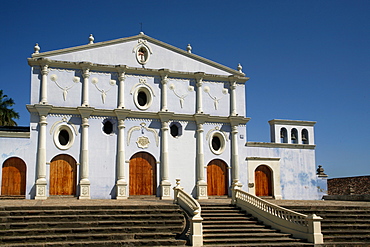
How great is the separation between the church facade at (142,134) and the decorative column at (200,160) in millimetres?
60

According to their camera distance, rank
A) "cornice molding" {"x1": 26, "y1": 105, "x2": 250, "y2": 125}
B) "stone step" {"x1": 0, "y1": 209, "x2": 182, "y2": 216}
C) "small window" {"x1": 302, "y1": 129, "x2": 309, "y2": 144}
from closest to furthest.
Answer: "stone step" {"x1": 0, "y1": 209, "x2": 182, "y2": 216} → "cornice molding" {"x1": 26, "y1": 105, "x2": 250, "y2": 125} → "small window" {"x1": 302, "y1": 129, "x2": 309, "y2": 144}

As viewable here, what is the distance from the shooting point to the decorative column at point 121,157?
979 inches

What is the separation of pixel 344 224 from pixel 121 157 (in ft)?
41.1

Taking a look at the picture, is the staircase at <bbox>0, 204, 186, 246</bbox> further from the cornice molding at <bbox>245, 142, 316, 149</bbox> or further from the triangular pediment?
the cornice molding at <bbox>245, 142, 316, 149</bbox>

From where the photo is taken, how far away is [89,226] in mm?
15891

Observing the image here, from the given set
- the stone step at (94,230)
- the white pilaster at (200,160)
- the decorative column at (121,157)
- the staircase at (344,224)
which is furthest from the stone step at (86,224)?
the white pilaster at (200,160)

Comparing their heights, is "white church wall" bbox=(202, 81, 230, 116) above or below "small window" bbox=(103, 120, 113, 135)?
above

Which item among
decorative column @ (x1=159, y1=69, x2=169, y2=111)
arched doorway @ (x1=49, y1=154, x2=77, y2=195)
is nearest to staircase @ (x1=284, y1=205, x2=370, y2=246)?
decorative column @ (x1=159, y1=69, x2=169, y2=111)

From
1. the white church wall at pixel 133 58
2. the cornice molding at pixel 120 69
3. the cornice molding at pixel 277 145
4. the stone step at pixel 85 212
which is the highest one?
the white church wall at pixel 133 58

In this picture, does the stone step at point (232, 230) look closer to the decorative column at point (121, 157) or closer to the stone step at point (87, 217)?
the stone step at point (87, 217)

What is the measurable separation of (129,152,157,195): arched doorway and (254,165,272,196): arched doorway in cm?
661

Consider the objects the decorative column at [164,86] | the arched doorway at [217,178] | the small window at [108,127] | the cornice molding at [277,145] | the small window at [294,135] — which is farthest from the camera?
the small window at [294,135]

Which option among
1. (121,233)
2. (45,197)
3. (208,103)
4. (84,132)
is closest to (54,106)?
(84,132)

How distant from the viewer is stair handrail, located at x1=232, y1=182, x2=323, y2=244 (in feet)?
53.6
